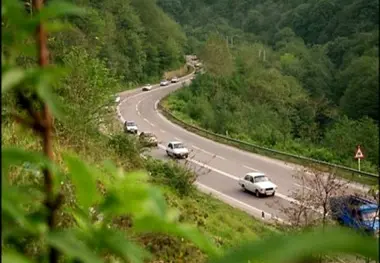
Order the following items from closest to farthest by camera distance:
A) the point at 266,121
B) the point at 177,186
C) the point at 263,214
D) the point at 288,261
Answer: the point at 288,261, the point at 177,186, the point at 263,214, the point at 266,121

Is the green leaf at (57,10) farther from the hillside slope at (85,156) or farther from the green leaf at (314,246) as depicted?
the green leaf at (314,246)

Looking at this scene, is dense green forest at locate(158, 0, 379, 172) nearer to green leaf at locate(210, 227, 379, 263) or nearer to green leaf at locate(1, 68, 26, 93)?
green leaf at locate(210, 227, 379, 263)

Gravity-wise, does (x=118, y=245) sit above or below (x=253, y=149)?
above

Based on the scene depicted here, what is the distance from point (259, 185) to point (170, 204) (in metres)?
8.96

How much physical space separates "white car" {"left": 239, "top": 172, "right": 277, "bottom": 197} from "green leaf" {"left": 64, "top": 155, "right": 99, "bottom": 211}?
16.2 meters

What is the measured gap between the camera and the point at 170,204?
27.3 feet

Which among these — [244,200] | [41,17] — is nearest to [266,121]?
[244,200]

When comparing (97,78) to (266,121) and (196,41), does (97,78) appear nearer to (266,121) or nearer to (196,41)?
(266,121)

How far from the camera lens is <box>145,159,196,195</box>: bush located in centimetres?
1257

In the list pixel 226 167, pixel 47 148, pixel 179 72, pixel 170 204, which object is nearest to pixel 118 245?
pixel 47 148

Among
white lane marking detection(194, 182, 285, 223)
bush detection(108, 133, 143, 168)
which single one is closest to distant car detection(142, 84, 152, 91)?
white lane marking detection(194, 182, 285, 223)

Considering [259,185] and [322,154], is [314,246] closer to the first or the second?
[322,154]

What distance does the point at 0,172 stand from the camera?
0.67 metres

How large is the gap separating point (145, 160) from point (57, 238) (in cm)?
1230
